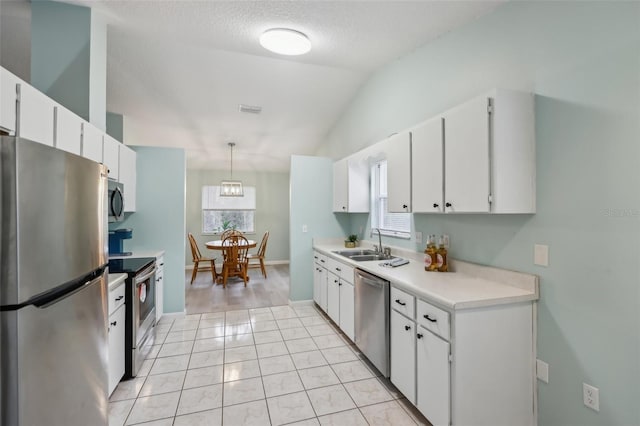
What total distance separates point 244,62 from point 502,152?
3.06m

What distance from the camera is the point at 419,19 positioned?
249 cm

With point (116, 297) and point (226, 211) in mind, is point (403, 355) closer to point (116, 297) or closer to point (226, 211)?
point (116, 297)

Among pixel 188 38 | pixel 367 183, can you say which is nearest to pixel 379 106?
pixel 367 183

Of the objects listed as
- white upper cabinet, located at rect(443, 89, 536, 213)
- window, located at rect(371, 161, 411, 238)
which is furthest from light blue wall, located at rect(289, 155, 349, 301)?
white upper cabinet, located at rect(443, 89, 536, 213)

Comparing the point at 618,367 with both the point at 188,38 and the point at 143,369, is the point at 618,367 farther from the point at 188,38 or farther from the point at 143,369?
the point at 188,38

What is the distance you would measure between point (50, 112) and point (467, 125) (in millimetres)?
2653

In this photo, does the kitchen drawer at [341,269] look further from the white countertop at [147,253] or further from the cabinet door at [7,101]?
the cabinet door at [7,101]

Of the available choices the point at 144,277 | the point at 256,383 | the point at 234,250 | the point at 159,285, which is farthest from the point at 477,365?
the point at 234,250

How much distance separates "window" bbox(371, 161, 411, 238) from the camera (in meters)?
3.52

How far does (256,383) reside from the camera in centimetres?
243

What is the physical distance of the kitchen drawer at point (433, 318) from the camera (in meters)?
1.71

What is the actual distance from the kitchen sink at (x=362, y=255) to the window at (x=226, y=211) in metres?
4.43

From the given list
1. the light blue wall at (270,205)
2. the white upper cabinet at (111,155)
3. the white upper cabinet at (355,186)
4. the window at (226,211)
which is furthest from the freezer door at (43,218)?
the light blue wall at (270,205)

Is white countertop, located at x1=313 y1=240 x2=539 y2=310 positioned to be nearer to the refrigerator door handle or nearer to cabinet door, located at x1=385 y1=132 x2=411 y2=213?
cabinet door, located at x1=385 y1=132 x2=411 y2=213
